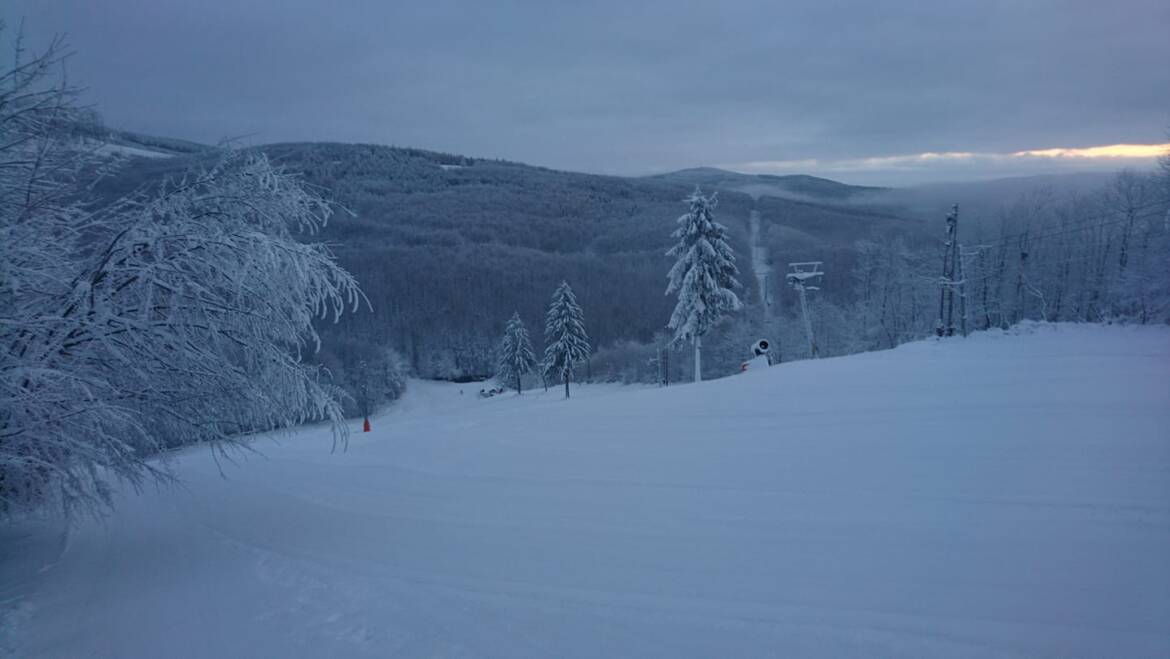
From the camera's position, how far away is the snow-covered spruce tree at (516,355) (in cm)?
5066

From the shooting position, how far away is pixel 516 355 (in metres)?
50.7

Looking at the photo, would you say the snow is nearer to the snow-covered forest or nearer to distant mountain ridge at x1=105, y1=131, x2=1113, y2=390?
the snow-covered forest

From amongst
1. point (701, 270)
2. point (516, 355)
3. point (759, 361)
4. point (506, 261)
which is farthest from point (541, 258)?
point (759, 361)

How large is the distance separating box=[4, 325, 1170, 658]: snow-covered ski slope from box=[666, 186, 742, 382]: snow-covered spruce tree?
19.2 metres

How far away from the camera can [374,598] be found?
5.20 meters

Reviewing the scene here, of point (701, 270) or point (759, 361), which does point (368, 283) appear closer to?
point (701, 270)

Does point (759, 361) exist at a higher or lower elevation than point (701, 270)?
lower

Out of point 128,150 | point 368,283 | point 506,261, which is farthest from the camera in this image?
point 506,261

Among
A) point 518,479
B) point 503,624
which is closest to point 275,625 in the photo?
point 503,624

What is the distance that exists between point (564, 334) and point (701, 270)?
53.6ft

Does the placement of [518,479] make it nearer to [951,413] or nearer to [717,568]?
[717,568]

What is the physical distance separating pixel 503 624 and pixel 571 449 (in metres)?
5.65

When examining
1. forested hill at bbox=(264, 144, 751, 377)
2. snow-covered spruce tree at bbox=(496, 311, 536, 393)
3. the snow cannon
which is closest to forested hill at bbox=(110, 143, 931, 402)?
forested hill at bbox=(264, 144, 751, 377)

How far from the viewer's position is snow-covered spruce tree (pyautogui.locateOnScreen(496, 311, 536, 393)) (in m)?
50.7
